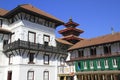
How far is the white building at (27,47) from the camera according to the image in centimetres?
2895

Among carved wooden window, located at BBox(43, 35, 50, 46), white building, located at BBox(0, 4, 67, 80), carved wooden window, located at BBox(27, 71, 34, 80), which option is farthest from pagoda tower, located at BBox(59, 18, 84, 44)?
carved wooden window, located at BBox(27, 71, 34, 80)

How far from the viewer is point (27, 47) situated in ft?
96.0

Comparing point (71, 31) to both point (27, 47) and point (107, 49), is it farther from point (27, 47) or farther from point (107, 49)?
point (27, 47)

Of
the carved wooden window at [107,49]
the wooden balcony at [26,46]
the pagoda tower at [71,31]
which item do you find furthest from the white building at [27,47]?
the pagoda tower at [71,31]

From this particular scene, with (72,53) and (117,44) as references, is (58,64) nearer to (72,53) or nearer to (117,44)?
(72,53)

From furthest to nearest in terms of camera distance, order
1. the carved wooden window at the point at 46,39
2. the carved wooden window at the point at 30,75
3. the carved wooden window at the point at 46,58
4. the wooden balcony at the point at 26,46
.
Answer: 1. the carved wooden window at the point at 46,39
2. the carved wooden window at the point at 46,58
3. the carved wooden window at the point at 30,75
4. the wooden balcony at the point at 26,46

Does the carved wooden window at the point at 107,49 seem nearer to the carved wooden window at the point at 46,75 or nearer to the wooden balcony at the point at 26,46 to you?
the wooden balcony at the point at 26,46

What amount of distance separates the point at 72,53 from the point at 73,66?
9.84ft

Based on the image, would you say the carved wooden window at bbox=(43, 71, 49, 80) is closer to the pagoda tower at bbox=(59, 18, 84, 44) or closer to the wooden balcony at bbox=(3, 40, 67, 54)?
the wooden balcony at bbox=(3, 40, 67, 54)

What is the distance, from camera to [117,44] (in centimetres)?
3047

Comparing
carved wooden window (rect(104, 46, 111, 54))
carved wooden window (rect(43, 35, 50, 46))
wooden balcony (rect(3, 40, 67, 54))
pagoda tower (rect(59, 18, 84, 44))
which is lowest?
carved wooden window (rect(104, 46, 111, 54))

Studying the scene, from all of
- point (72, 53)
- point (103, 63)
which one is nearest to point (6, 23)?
point (72, 53)

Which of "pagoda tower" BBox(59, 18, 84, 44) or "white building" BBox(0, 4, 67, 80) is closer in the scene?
"white building" BBox(0, 4, 67, 80)

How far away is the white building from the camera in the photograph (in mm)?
28953
